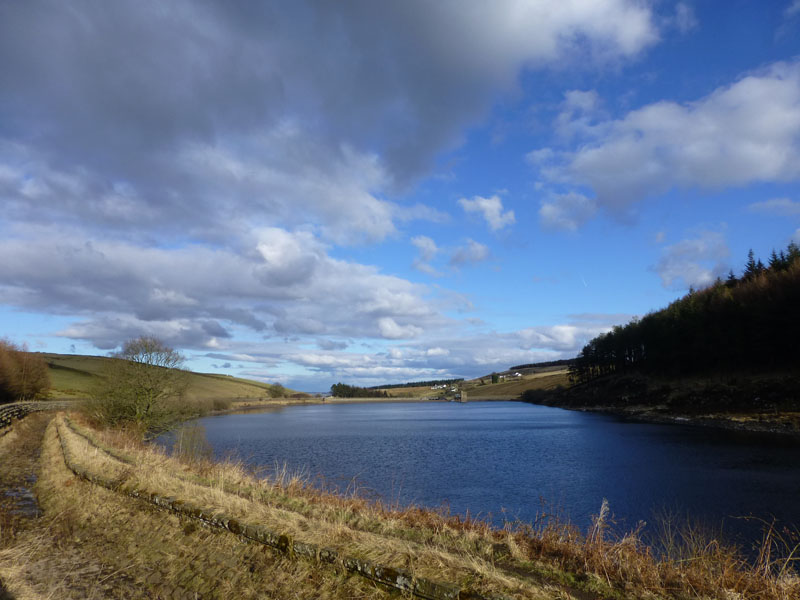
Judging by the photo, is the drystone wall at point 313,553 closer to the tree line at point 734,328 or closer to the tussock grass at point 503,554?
the tussock grass at point 503,554

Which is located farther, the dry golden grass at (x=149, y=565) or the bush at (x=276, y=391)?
the bush at (x=276, y=391)

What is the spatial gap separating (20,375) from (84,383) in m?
37.8

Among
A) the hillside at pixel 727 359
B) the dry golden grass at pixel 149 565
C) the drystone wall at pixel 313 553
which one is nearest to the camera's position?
the drystone wall at pixel 313 553

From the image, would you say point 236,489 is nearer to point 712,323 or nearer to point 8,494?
point 8,494

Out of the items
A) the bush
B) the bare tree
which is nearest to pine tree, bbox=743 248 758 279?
the bare tree

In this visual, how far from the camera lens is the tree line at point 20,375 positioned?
2785 inches

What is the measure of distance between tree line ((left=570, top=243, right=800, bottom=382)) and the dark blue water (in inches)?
772

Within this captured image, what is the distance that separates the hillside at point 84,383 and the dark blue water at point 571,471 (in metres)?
56.9

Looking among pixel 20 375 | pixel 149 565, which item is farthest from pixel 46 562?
pixel 20 375

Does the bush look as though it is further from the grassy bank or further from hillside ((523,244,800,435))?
hillside ((523,244,800,435))

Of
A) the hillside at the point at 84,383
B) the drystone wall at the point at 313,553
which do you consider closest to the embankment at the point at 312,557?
the drystone wall at the point at 313,553

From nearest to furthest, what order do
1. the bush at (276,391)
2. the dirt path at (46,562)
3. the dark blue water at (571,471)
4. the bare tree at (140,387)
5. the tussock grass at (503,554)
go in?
the tussock grass at (503,554) < the dirt path at (46,562) < the dark blue water at (571,471) < the bare tree at (140,387) < the bush at (276,391)

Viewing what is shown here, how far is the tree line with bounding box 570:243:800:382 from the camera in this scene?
60.6m

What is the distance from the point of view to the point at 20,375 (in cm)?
7912
